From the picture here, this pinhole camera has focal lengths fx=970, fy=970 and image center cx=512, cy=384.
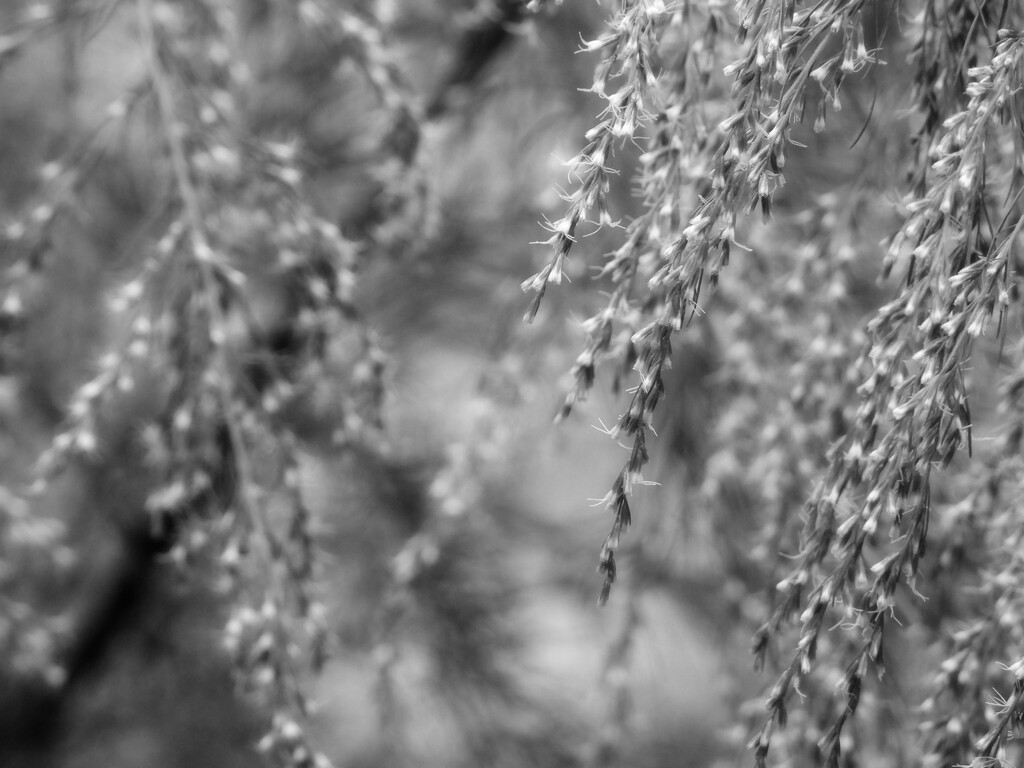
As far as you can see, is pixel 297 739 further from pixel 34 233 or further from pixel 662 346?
pixel 34 233

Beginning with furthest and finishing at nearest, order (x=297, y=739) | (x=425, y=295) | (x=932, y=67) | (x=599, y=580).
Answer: (x=425, y=295), (x=599, y=580), (x=297, y=739), (x=932, y=67)

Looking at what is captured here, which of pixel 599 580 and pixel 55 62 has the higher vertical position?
pixel 55 62

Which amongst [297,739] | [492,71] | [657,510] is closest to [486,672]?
[657,510]

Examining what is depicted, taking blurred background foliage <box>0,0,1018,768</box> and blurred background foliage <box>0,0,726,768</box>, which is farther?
blurred background foliage <box>0,0,726,768</box>

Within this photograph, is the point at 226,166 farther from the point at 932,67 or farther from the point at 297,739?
the point at 932,67

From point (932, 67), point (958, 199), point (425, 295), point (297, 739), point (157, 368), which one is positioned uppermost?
point (425, 295)

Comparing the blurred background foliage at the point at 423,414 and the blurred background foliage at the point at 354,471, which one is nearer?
the blurred background foliage at the point at 423,414

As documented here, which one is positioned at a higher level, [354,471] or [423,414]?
[423,414]

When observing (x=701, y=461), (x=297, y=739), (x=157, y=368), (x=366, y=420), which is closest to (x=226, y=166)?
(x=157, y=368)

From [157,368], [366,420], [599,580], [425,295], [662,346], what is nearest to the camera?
[662,346]

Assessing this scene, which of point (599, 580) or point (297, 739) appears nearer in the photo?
point (297, 739)

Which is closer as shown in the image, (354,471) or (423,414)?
(354,471)
